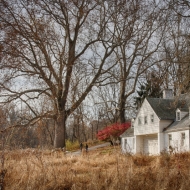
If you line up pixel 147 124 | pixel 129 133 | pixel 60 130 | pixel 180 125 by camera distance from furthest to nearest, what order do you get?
pixel 129 133 < pixel 147 124 < pixel 180 125 < pixel 60 130

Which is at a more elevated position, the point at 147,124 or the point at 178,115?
the point at 178,115

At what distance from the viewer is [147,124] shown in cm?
3256

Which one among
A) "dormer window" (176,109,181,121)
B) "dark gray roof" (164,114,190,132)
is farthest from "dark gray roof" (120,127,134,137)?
"dormer window" (176,109,181,121)

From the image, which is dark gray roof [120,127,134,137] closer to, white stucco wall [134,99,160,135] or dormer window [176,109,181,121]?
white stucco wall [134,99,160,135]

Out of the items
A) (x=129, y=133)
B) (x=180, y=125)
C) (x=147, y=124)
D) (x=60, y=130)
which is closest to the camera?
(x=60, y=130)

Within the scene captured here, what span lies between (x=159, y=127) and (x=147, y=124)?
7.29 feet

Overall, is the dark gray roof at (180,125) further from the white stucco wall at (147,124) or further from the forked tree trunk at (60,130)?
the forked tree trunk at (60,130)

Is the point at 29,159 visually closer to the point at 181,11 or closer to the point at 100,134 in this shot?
the point at 181,11

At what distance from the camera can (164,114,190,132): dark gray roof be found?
27312 mm

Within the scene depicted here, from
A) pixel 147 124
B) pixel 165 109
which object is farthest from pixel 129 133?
pixel 165 109

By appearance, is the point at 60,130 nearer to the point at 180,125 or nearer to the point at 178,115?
the point at 180,125

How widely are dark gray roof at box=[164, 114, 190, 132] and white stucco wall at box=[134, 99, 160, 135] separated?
4.17 feet

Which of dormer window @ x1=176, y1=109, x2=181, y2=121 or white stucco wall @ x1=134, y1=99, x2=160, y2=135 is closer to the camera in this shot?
dormer window @ x1=176, y1=109, x2=181, y2=121

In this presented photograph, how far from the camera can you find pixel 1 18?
1477 centimetres
